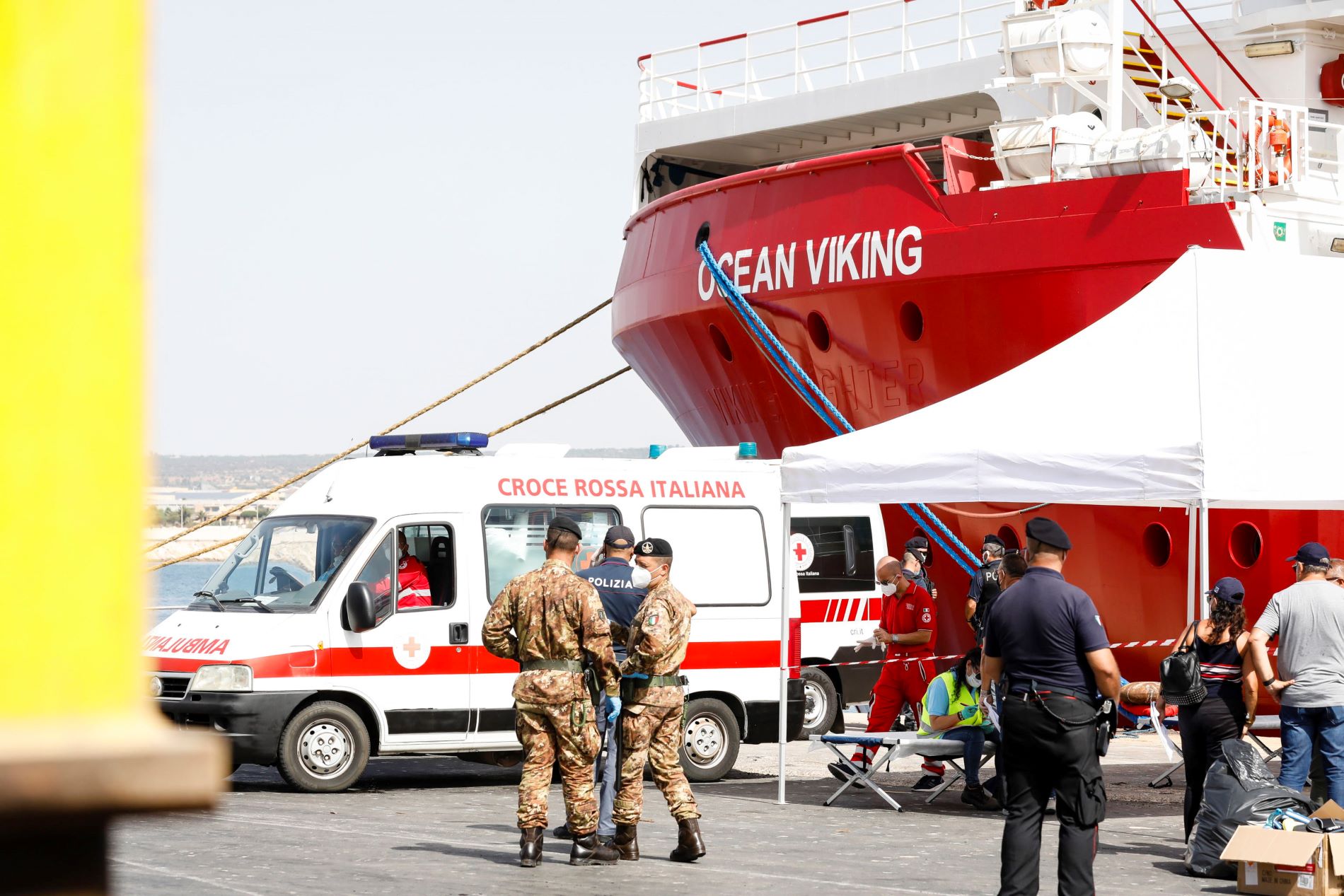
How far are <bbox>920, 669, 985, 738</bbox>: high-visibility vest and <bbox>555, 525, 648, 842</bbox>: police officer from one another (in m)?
2.39

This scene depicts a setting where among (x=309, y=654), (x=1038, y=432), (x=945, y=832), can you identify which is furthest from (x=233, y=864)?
(x=1038, y=432)

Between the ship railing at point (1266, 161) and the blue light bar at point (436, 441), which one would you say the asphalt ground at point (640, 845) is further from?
the ship railing at point (1266, 161)

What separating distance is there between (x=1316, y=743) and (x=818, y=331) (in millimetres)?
9050

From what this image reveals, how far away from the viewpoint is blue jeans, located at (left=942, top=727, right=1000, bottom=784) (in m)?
10.7

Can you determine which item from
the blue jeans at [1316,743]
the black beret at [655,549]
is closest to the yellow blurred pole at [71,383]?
the black beret at [655,549]

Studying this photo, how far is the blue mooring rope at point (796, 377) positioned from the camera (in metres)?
16.7

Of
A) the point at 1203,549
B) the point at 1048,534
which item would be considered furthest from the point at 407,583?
the point at 1048,534

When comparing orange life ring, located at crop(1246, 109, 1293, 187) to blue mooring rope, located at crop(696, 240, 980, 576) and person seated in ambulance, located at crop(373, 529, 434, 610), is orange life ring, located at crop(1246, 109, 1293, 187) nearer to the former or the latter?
blue mooring rope, located at crop(696, 240, 980, 576)

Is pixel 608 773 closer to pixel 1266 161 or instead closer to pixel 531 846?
pixel 531 846

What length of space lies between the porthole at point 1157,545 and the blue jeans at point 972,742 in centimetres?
481

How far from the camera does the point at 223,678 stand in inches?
430

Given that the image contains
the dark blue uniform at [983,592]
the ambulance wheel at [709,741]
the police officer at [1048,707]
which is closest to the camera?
the police officer at [1048,707]

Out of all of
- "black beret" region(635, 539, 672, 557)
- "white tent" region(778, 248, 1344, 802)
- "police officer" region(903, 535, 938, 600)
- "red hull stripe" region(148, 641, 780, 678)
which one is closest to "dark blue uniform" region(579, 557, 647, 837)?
"black beret" region(635, 539, 672, 557)

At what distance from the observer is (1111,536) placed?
15266 mm
